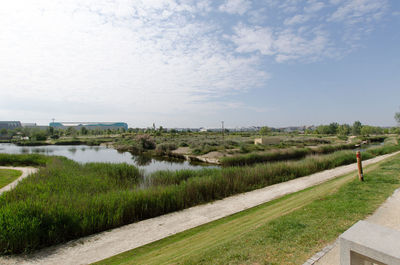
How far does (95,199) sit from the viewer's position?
611 centimetres

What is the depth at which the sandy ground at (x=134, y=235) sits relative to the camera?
4.24 m

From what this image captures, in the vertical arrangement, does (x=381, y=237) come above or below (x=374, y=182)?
above

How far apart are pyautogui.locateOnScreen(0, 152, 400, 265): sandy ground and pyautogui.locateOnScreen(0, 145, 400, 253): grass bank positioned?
Answer: 30 centimetres

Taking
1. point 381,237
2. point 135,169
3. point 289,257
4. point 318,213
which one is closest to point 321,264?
point 289,257

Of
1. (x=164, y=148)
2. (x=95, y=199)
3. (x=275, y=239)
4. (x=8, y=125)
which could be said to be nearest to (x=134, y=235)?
(x=95, y=199)

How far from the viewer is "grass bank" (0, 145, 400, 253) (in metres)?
4.61

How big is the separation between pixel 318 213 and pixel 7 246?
20.1ft

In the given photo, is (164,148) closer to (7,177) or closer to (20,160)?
(20,160)

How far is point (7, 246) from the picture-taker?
14.1ft

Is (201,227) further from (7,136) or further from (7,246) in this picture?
(7,136)

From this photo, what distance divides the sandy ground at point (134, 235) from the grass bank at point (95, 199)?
300 millimetres

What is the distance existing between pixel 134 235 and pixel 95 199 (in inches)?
67.7

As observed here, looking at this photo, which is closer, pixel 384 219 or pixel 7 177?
pixel 384 219

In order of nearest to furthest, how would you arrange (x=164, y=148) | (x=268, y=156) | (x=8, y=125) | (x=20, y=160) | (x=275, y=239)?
(x=275, y=239) < (x=20, y=160) < (x=268, y=156) < (x=164, y=148) < (x=8, y=125)
